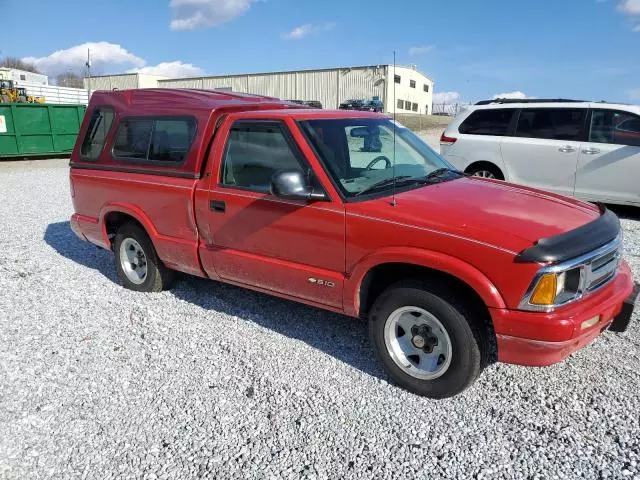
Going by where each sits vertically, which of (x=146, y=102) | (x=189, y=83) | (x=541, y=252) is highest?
(x=189, y=83)

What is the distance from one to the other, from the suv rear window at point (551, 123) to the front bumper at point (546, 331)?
19.7 ft

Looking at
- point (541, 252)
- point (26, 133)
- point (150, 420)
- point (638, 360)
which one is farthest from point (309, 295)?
point (26, 133)

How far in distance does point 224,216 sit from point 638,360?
3.19 m

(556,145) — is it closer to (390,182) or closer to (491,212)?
(390,182)

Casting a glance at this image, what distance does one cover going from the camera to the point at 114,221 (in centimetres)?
542

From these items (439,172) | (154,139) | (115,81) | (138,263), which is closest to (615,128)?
(439,172)

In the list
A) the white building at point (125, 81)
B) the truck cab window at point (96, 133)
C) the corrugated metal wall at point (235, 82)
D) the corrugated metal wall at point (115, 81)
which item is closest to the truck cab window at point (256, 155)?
the truck cab window at point (96, 133)

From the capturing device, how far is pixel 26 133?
17.9 meters

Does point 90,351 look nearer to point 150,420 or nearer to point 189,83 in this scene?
point 150,420

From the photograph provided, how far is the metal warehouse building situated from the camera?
200 feet

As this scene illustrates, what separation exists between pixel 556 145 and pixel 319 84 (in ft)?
195

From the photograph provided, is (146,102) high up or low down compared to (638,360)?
up

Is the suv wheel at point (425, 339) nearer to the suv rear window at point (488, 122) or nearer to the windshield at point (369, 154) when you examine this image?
the windshield at point (369, 154)

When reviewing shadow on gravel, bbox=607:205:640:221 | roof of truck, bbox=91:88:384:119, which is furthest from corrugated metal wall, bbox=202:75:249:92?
roof of truck, bbox=91:88:384:119
